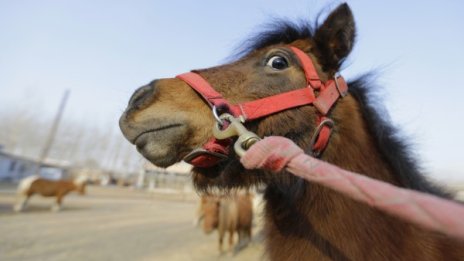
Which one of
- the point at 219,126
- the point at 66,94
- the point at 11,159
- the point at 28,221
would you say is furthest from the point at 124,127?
the point at 11,159

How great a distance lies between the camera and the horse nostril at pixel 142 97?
2119mm

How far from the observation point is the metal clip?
1575mm

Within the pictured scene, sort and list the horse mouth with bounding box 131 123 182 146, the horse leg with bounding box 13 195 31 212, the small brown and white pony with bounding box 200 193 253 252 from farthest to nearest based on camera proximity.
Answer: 1. the horse leg with bounding box 13 195 31 212
2. the small brown and white pony with bounding box 200 193 253 252
3. the horse mouth with bounding box 131 123 182 146

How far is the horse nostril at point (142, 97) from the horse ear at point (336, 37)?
1.38 metres

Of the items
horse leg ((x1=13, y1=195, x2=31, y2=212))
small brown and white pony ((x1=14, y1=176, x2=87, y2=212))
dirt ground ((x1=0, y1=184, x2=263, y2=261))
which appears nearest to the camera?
dirt ground ((x1=0, y1=184, x2=263, y2=261))

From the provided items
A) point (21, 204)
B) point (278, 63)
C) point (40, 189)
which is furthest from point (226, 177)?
point (40, 189)

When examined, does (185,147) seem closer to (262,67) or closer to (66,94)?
(262,67)

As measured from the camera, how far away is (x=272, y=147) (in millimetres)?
1340

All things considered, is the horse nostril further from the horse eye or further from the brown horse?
the horse eye

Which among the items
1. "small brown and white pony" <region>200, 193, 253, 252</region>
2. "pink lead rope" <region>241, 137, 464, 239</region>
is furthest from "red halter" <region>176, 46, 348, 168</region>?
"small brown and white pony" <region>200, 193, 253, 252</region>

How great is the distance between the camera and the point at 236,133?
1901 millimetres

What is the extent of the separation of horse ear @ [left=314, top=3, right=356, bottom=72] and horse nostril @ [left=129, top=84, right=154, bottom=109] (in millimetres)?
1385

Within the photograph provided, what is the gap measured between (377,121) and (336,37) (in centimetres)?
75

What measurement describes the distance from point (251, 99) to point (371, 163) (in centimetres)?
101
